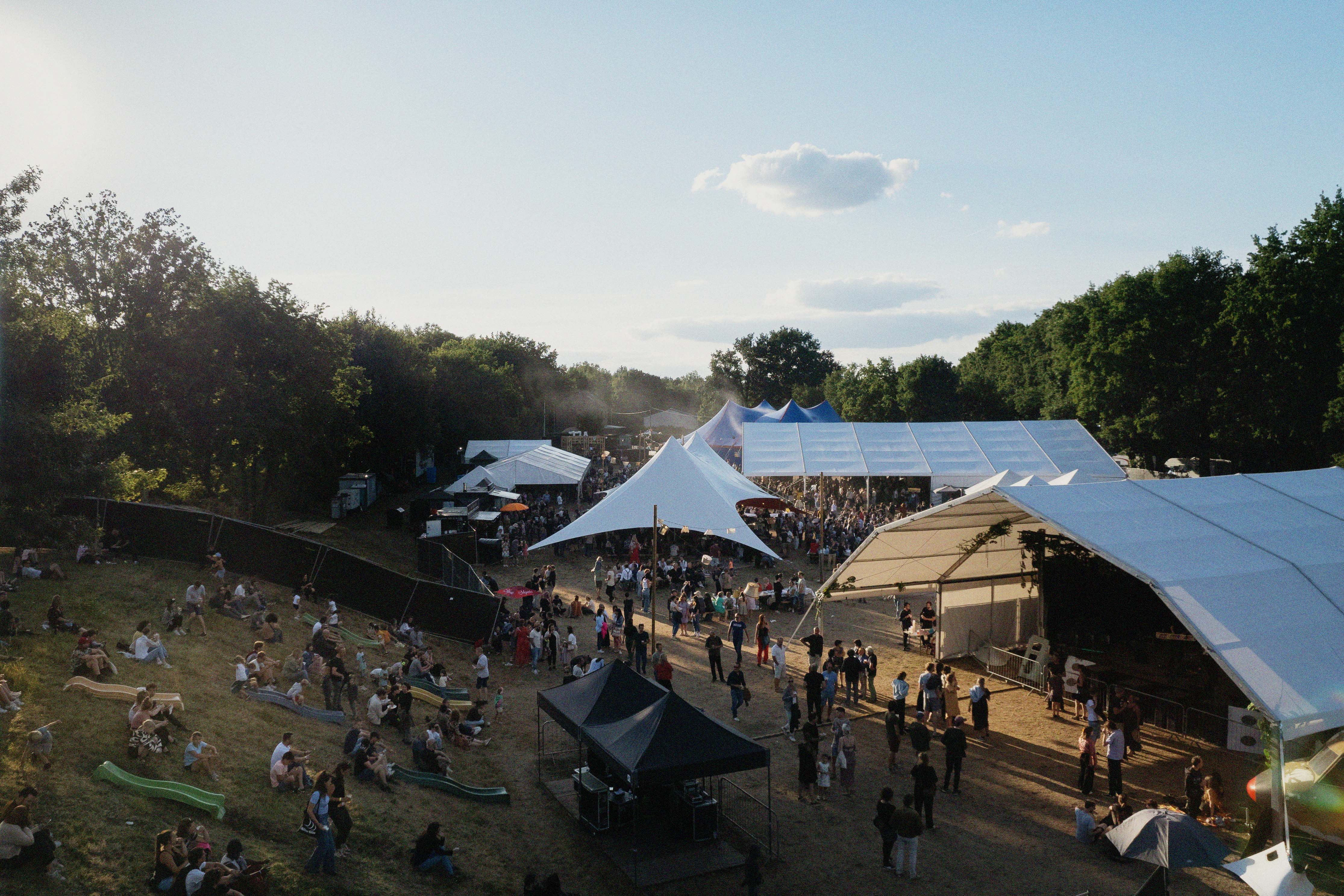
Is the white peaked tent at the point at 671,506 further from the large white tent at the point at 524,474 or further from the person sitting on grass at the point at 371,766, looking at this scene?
the large white tent at the point at 524,474

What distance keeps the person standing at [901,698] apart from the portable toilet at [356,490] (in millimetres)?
26915

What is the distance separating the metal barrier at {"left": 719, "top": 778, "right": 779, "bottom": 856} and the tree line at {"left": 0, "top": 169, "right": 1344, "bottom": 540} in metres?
11.5

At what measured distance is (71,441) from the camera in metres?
13.7

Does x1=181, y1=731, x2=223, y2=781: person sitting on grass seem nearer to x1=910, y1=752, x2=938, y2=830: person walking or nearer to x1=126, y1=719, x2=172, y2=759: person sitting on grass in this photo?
x1=126, y1=719, x2=172, y2=759: person sitting on grass

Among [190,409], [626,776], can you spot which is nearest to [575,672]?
[626,776]

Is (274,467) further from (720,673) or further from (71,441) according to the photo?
(720,673)

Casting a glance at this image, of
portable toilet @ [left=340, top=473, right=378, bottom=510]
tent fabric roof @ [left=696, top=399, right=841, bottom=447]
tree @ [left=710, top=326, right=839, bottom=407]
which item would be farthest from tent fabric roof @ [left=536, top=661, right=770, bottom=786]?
tree @ [left=710, top=326, right=839, bottom=407]

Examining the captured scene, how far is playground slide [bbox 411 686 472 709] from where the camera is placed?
51.3 ft

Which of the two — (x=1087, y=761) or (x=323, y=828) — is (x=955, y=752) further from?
(x=323, y=828)

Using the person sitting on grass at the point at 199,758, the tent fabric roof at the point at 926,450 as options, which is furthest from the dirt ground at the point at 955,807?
the tent fabric roof at the point at 926,450

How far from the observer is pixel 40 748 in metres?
9.84

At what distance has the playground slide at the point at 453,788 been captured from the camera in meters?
12.3

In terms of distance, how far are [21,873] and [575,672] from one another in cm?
979

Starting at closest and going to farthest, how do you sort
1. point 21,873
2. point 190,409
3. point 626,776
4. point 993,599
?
point 21,873
point 626,776
point 993,599
point 190,409
